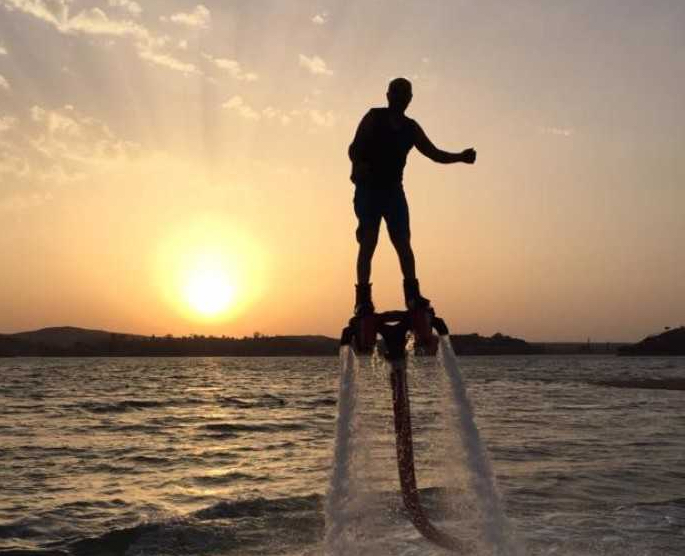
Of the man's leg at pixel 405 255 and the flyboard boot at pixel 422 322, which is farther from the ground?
the man's leg at pixel 405 255

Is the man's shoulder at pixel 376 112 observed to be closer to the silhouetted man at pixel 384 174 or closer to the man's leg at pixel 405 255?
the silhouetted man at pixel 384 174

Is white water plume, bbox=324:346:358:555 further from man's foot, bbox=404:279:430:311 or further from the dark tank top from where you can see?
the dark tank top

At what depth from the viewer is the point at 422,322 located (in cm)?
789

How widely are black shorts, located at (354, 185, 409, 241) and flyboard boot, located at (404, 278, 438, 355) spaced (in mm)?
851

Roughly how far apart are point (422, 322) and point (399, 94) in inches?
106

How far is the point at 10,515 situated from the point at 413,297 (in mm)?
15666

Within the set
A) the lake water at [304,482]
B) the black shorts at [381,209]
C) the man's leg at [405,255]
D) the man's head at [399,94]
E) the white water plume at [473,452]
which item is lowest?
the lake water at [304,482]

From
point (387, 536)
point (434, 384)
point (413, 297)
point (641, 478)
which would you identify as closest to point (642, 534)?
point (387, 536)

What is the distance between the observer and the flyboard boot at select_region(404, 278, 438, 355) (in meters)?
7.90

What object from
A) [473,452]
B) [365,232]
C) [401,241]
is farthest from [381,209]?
[473,452]

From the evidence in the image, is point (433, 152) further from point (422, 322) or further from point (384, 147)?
point (422, 322)

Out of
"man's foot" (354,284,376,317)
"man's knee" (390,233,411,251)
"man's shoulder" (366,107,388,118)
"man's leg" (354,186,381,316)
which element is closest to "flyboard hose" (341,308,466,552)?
"man's foot" (354,284,376,317)

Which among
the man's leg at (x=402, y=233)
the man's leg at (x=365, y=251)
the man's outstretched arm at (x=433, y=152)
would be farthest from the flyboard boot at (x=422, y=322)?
the man's outstretched arm at (x=433, y=152)

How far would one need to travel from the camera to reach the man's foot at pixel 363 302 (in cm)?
800
